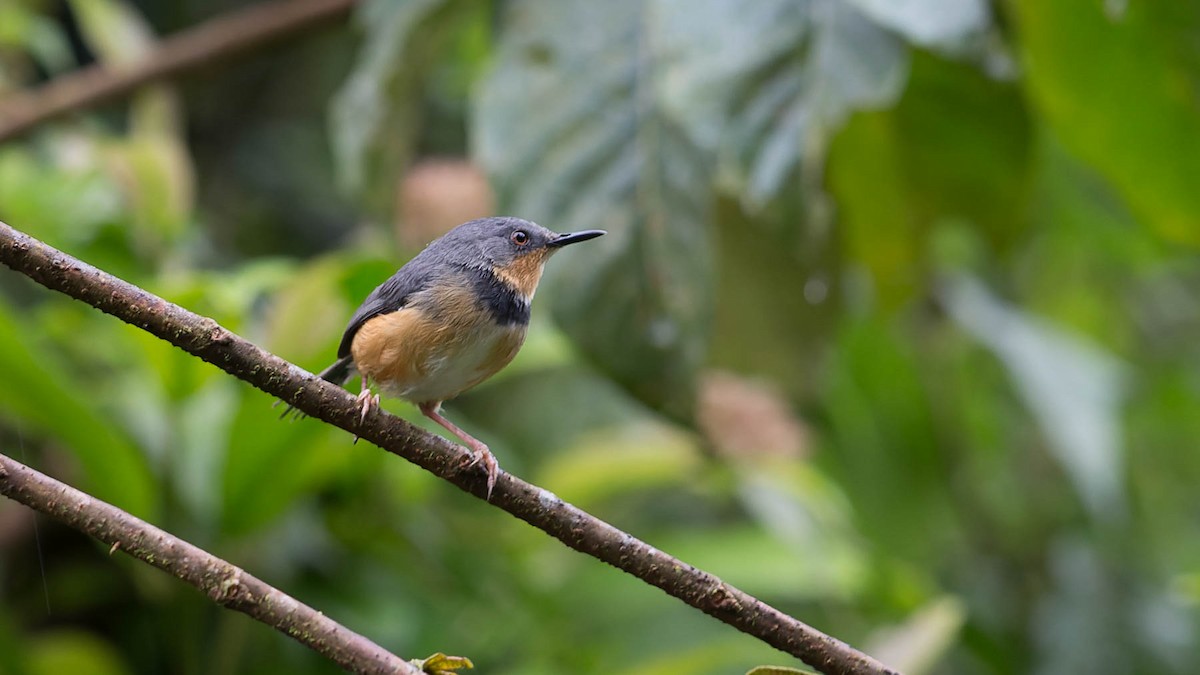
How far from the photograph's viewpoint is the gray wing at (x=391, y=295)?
1.66m

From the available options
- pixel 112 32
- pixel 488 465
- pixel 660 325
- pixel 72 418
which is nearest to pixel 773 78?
pixel 660 325

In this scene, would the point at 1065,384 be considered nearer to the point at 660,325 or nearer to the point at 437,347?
the point at 660,325

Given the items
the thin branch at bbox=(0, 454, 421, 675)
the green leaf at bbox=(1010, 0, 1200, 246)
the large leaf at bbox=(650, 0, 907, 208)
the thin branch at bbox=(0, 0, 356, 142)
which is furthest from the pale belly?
the thin branch at bbox=(0, 0, 356, 142)

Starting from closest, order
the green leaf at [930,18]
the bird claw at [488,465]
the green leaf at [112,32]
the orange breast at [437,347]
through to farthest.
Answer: the bird claw at [488,465] < the orange breast at [437,347] < the green leaf at [930,18] < the green leaf at [112,32]

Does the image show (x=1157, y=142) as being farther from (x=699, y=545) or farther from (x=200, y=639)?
(x=200, y=639)

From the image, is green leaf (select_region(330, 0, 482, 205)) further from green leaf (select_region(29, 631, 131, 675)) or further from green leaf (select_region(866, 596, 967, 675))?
green leaf (select_region(866, 596, 967, 675))

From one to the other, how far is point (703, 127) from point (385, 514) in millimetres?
1419

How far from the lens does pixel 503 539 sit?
332cm

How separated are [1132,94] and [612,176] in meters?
1.11

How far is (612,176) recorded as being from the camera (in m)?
2.38

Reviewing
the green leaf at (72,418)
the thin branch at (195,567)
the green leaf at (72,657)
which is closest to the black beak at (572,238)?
the thin branch at (195,567)

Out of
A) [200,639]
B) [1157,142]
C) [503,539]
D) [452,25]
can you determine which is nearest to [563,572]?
[503,539]

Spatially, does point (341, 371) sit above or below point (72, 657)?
above

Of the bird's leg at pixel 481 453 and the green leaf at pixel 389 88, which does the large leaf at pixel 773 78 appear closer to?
the green leaf at pixel 389 88
